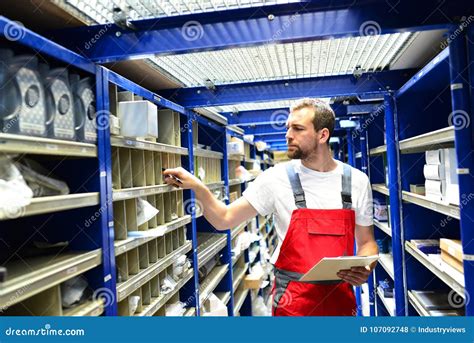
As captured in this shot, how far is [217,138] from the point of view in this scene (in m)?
5.06

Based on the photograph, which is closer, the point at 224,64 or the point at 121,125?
the point at 121,125

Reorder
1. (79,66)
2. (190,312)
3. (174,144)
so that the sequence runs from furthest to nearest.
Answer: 1. (190,312)
2. (174,144)
3. (79,66)

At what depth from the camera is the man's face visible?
85.4 inches

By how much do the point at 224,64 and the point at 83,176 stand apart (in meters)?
1.44

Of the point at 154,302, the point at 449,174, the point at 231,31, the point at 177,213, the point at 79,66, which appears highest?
the point at 231,31

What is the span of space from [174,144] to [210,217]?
1.03 meters

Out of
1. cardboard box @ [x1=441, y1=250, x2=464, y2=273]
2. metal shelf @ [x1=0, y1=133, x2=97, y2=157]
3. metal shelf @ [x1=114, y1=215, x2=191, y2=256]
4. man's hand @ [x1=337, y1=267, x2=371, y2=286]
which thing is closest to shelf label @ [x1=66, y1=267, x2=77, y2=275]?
metal shelf @ [x1=114, y1=215, x2=191, y2=256]

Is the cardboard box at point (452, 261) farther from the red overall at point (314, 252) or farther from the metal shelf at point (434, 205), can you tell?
the red overall at point (314, 252)

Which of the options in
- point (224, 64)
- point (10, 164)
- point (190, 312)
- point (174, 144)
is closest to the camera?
point (10, 164)

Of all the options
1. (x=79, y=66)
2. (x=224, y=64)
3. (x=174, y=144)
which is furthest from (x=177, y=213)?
(x=79, y=66)

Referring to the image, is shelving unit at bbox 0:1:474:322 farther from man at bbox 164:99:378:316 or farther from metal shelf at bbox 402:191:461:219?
man at bbox 164:99:378:316

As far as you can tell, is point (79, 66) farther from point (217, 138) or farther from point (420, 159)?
point (217, 138)

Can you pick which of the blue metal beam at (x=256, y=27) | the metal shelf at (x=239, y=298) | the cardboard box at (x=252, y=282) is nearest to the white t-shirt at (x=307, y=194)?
the blue metal beam at (x=256, y=27)

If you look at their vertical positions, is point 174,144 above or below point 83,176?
above
